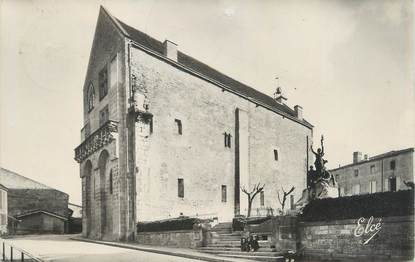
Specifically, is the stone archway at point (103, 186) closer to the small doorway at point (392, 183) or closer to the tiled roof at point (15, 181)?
the tiled roof at point (15, 181)

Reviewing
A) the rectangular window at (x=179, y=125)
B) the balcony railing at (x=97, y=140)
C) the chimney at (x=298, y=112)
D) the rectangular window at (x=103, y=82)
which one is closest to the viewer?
the balcony railing at (x=97, y=140)

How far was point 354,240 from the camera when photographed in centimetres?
997

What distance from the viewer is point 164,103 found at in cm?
2272

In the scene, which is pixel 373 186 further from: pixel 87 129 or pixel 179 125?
pixel 87 129

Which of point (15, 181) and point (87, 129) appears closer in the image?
point (87, 129)

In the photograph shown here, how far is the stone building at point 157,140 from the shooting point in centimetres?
2075

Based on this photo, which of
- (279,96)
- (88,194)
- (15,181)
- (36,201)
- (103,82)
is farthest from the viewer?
(36,201)

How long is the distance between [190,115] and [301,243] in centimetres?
1447

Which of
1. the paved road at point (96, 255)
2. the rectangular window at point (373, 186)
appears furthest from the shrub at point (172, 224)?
the rectangular window at point (373, 186)

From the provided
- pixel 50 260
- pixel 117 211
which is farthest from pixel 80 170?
pixel 50 260

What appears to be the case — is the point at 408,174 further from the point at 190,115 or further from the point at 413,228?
the point at 413,228

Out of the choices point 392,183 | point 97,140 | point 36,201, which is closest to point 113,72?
point 97,140
